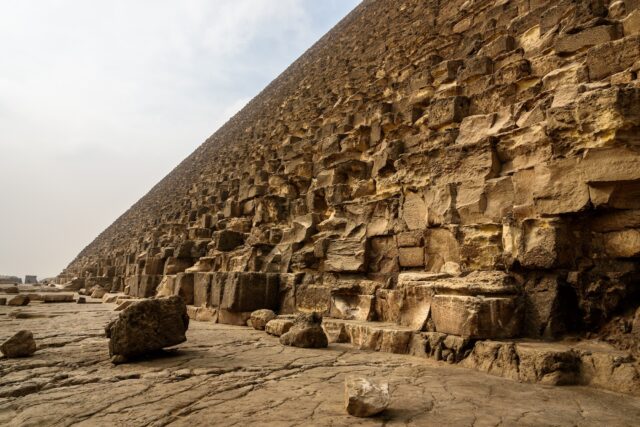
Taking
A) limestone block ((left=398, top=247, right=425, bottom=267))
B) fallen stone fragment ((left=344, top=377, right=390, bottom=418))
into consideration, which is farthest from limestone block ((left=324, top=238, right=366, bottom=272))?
fallen stone fragment ((left=344, top=377, right=390, bottom=418))

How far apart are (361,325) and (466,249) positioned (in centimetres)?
130

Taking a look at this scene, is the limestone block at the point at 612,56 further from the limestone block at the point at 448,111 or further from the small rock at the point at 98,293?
the small rock at the point at 98,293

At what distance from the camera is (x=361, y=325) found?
4176 millimetres

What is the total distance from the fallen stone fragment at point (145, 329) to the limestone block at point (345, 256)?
7.42ft

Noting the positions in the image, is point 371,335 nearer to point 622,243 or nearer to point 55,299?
point 622,243

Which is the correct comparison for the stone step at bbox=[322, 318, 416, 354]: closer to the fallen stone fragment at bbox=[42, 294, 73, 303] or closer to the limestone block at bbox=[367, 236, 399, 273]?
the limestone block at bbox=[367, 236, 399, 273]

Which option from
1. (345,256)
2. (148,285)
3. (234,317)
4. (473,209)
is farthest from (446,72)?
(148,285)

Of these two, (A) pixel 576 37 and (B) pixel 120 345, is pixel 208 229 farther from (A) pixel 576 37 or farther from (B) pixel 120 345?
(A) pixel 576 37

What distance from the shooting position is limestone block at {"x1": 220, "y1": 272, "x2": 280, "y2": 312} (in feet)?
19.3

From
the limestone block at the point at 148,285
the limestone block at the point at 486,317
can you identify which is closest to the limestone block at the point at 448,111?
the limestone block at the point at 486,317

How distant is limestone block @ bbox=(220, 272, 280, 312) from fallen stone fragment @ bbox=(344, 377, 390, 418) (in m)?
3.92

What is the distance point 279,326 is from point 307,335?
87 centimetres

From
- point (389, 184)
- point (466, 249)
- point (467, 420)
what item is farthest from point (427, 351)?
point (389, 184)

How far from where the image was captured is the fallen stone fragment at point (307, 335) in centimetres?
396
